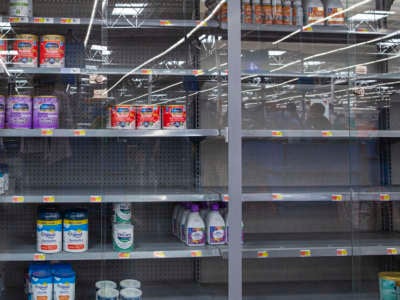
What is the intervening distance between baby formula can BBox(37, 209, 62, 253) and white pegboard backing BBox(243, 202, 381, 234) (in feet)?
3.83

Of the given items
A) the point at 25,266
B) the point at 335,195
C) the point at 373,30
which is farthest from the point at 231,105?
the point at 25,266

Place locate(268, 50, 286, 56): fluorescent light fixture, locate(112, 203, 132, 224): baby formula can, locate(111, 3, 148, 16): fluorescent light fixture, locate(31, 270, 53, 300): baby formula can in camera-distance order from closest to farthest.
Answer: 1. locate(31, 270, 53, 300): baby formula can
2. locate(112, 203, 132, 224): baby formula can
3. locate(111, 3, 148, 16): fluorescent light fixture
4. locate(268, 50, 286, 56): fluorescent light fixture

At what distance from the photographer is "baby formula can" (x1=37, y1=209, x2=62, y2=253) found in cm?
252

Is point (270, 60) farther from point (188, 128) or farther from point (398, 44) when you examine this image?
point (398, 44)

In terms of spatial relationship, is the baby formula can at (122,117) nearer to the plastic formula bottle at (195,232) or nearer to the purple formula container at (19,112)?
the purple formula container at (19,112)

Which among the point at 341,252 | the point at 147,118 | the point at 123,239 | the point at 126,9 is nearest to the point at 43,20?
the point at 126,9

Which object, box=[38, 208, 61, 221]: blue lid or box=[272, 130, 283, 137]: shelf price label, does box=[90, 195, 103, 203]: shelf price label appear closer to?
box=[38, 208, 61, 221]: blue lid

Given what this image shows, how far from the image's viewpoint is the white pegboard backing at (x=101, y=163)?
2740mm

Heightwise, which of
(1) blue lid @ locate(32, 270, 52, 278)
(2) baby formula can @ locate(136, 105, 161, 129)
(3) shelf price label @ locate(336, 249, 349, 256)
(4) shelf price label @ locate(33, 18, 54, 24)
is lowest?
(1) blue lid @ locate(32, 270, 52, 278)

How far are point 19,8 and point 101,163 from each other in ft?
3.58

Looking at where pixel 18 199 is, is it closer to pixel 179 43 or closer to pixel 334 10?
pixel 179 43

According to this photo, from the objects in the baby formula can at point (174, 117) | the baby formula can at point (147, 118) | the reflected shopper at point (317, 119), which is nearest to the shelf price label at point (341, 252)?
the reflected shopper at point (317, 119)

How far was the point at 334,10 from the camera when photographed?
2.93m

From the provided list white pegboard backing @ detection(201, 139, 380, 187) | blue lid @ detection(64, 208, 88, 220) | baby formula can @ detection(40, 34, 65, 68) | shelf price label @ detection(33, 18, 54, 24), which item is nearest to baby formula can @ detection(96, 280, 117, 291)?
blue lid @ detection(64, 208, 88, 220)
